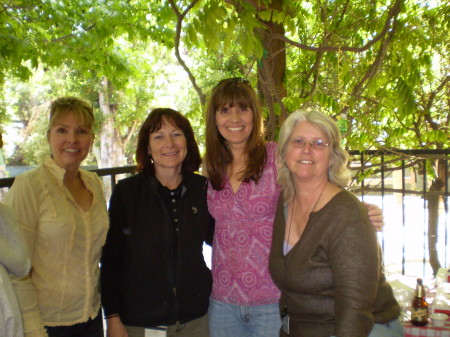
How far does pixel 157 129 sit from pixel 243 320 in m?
1.00

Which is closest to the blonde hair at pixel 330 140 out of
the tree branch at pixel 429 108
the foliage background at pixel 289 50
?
the foliage background at pixel 289 50

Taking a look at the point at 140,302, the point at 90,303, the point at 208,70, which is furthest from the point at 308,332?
the point at 208,70

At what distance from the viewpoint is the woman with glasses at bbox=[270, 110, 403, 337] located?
62.1 inches

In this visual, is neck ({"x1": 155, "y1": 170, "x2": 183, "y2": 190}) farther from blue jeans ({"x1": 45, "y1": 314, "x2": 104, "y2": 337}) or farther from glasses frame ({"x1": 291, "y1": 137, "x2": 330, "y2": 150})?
blue jeans ({"x1": 45, "y1": 314, "x2": 104, "y2": 337})

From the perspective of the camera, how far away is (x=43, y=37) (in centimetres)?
593

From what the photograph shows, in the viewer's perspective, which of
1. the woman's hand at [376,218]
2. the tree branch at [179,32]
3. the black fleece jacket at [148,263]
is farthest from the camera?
the tree branch at [179,32]

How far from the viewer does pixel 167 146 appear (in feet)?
6.70

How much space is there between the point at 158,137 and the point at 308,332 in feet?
3.61

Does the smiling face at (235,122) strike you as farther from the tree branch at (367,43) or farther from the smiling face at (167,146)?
the tree branch at (367,43)

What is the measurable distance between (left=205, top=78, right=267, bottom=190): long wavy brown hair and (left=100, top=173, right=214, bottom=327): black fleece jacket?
0.89ft

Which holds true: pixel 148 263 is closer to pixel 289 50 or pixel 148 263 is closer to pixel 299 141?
pixel 299 141

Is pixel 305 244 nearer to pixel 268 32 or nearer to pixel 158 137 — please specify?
pixel 158 137

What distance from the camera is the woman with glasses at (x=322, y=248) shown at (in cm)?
158

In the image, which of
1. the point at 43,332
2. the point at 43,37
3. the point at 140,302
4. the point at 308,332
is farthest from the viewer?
the point at 43,37
